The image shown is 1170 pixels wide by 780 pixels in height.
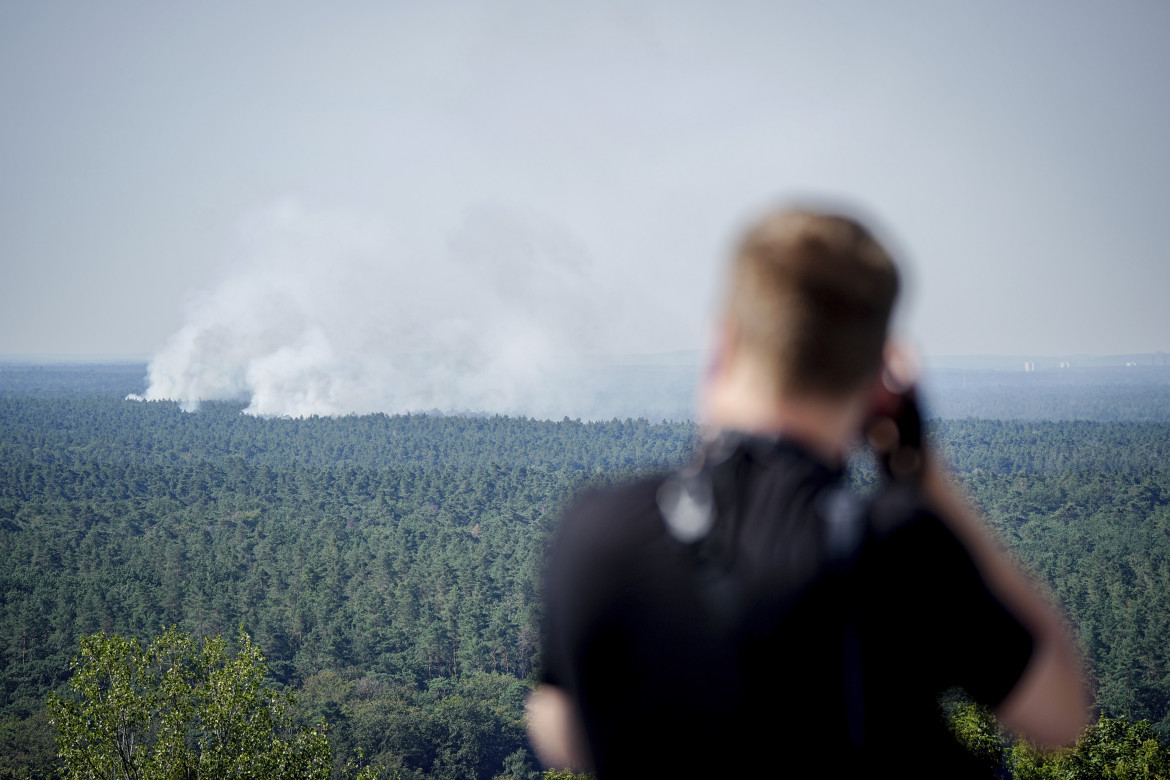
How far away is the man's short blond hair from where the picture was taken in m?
1.31

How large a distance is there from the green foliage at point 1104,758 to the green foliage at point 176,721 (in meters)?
22.8

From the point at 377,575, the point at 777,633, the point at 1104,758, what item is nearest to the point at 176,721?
the point at 777,633

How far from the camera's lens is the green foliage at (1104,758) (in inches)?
1023

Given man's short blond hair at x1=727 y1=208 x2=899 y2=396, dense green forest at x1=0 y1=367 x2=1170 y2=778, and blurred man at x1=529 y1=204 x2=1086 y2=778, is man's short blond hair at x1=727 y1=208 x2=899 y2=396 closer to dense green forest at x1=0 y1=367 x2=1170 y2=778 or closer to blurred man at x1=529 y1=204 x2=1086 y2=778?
blurred man at x1=529 y1=204 x2=1086 y2=778

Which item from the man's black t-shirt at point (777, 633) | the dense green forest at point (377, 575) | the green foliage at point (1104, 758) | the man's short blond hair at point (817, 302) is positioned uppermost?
the man's short blond hair at point (817, 302)

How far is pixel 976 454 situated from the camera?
156500mm

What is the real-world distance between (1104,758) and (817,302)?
34001mm

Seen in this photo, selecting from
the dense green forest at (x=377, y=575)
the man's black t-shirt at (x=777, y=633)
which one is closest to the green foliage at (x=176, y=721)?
the dense green forest at (x=377, y=575)

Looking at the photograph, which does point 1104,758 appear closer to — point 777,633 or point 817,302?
point 777,633

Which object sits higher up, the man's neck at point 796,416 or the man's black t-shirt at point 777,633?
the man's neck at point 796,416

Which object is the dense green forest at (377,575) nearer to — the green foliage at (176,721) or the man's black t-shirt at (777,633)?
the green foliage at (176,721)

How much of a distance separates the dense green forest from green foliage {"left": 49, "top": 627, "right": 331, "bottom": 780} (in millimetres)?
13039

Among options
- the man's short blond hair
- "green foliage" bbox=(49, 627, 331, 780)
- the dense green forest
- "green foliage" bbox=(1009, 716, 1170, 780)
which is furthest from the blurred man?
"green foliage" bbox=(1009, 716, 1170, 780)

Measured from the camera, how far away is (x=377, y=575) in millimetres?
82188
